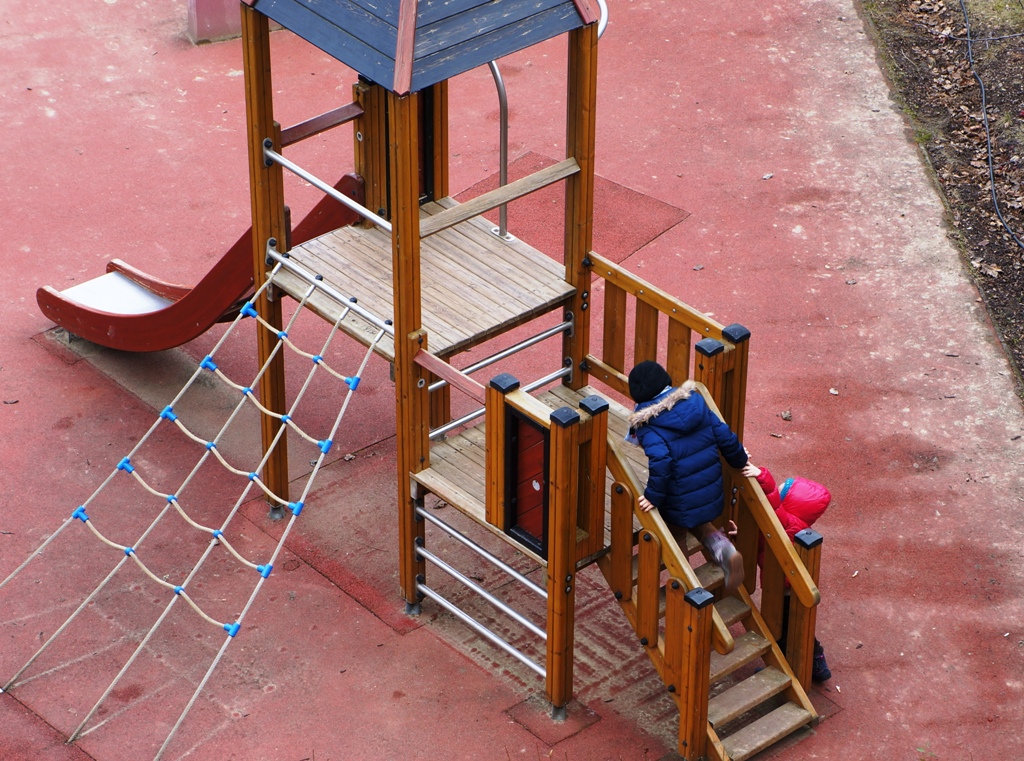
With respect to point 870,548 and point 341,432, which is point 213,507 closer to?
point 341,432

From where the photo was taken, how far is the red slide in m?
8.48

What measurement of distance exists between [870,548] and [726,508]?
147 cm

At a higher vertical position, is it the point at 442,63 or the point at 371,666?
the point at 442,63

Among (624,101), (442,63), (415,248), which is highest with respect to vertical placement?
(442,63)

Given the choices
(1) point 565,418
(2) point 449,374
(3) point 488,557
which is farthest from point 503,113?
(3) point 488,557

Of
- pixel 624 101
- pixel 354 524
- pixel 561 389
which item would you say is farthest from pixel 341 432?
pixel 624 101

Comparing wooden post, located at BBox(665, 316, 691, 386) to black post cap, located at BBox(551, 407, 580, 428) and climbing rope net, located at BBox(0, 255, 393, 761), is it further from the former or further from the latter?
climbing rope net, located at BBox(0, 255, 393, 761)

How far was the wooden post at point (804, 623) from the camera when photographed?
23.0 feet

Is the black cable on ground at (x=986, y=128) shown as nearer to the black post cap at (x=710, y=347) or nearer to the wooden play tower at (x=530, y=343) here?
the wooden play tower at (x=530, y=343)

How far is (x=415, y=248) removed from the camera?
275 inches

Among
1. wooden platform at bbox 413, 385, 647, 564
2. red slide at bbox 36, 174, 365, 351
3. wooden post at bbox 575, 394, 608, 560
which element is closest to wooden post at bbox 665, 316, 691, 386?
wooden platform at bbox 413, 385, 647, 564

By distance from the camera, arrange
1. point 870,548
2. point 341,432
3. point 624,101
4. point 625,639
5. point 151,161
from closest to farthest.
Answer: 1. point 625,639
2. point 870,548
3. point 341,432
4. point 151,161
5. point 624,101

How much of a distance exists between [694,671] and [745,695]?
1.84 feet

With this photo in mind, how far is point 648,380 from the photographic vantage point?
6750 millimetres
